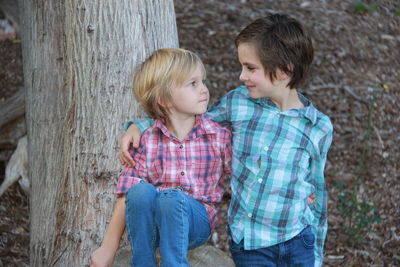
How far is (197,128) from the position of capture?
301 cm

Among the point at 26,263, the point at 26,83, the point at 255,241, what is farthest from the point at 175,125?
the point at 26,263

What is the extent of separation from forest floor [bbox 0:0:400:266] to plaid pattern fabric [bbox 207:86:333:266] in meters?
1.36

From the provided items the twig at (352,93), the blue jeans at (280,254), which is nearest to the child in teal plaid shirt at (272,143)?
the blue jeans at (280,254)

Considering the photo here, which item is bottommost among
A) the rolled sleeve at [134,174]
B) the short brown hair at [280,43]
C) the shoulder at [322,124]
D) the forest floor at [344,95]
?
the forest floor at [344,95]

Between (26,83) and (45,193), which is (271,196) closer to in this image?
(45,193)

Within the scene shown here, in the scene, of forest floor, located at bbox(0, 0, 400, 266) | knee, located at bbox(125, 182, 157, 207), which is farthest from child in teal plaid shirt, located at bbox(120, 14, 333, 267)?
forest floor, located at bbox(0, 0, 400, 266)

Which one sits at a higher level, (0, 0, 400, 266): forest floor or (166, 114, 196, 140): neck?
(166, 114, 196, 140): neck

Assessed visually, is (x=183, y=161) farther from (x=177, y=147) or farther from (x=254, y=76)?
(x=254, y=76)

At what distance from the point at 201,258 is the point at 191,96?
0.80 meters

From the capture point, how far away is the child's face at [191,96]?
2926 millimetres

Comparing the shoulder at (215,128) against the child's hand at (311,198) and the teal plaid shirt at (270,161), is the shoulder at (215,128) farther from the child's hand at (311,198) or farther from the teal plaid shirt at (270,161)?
the child's hand at (311,198)

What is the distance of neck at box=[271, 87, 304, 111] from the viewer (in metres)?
3.03

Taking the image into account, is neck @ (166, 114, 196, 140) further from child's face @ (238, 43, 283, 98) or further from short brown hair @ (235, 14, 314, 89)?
short brown hair @ (235, 14, 314, 89)

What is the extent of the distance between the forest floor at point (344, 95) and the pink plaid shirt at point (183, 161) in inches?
63.3
